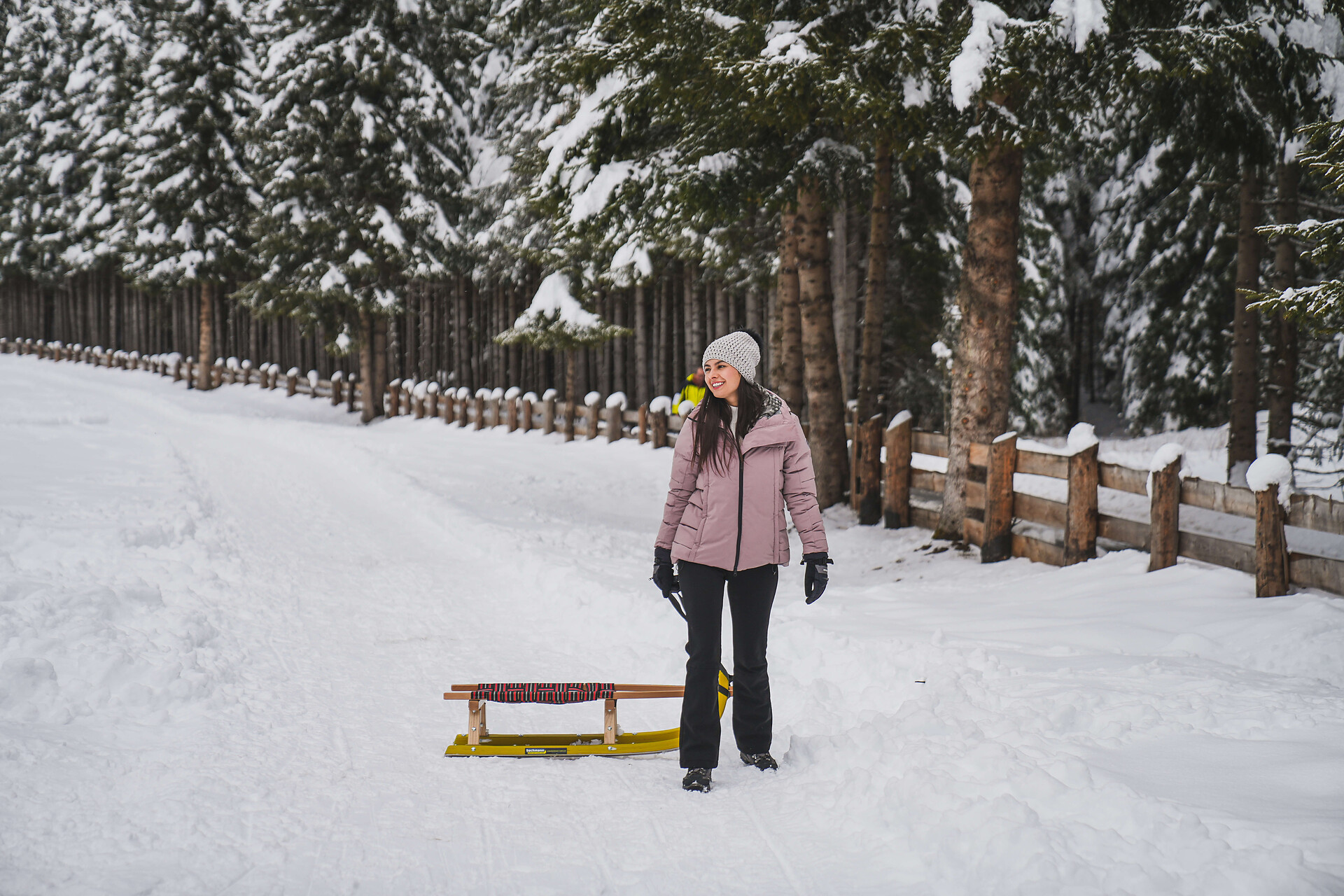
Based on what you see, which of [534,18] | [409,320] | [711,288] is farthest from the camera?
[409,320]

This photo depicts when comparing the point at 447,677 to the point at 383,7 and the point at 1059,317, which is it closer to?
the point at 383,7

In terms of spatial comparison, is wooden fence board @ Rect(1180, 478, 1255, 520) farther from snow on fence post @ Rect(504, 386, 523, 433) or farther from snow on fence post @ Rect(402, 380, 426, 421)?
snow on fence post @ Rect(402, 380, 426, 421)

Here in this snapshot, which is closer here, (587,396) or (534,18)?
(534,18)

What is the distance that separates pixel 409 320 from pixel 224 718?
25.0 meters

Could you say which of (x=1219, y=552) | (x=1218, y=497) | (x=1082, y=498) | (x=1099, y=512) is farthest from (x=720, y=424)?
(x=1099, y=512)

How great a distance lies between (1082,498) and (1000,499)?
99 centimetres

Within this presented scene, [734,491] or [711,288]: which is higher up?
[711,288]

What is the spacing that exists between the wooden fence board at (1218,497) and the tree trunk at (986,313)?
2.24m

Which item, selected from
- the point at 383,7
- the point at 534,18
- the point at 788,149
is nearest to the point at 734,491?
the point at 788,149

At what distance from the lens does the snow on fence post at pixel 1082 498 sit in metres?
7.58

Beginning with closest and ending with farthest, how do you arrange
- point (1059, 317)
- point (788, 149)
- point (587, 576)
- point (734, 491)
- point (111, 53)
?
1. point (734, 491)
2. point (587, 576)
3. point (788, 149)
4. point (1059, 317)
5. point (111, 53)

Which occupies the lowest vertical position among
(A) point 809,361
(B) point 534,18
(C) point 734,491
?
(C) point 734,491

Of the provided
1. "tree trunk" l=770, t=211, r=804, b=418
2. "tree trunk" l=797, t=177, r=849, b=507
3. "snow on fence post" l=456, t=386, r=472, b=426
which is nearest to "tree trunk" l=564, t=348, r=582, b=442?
"snow on fence post" l=456, t=386, r=472, b=426

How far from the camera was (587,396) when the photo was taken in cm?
1911
